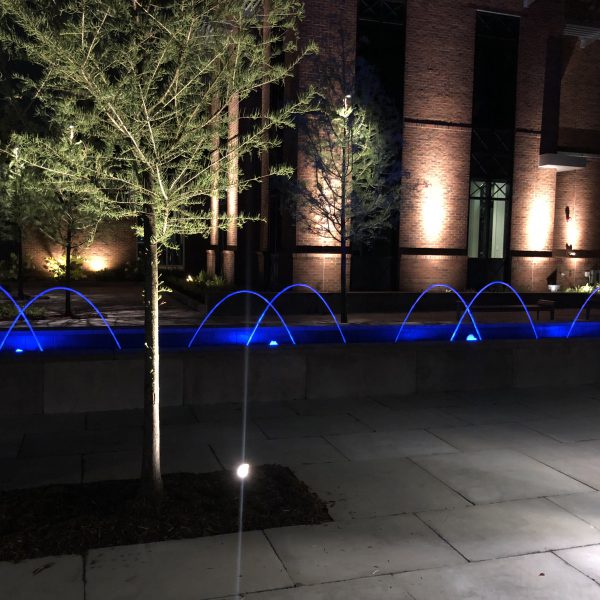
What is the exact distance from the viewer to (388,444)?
24.6 feet

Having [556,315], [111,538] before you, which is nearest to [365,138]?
[556,315]

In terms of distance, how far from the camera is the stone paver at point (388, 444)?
7152 mm

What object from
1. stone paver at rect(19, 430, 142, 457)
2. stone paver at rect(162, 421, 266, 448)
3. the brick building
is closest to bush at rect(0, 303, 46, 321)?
the brick building

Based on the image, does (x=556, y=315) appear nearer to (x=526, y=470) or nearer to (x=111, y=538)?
(x=526, y=470)

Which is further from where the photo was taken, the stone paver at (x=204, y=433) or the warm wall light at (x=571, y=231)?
the warm wall light at (x=571, y=231)

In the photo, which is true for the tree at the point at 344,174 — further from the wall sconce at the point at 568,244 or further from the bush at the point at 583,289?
the wall sconce at the point at 568,244

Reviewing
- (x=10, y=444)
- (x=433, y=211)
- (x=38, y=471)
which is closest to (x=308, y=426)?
(x=38, y=471)

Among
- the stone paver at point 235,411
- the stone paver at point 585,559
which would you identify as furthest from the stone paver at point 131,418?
the stone paver at point 585,559

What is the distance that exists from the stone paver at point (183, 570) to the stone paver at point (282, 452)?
1796 millimetres

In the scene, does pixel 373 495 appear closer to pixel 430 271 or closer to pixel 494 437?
pixel 494 437

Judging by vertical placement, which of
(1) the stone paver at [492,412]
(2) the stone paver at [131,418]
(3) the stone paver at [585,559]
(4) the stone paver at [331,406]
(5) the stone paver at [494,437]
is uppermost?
→ (3) the stone paver at [585,559]

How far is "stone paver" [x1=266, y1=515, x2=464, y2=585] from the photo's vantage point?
14.9 ft

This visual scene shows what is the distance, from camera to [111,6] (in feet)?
16.3

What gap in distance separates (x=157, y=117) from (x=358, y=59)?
18639 millimetres
